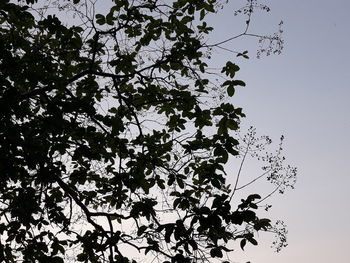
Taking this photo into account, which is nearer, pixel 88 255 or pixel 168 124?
pixel 88 255

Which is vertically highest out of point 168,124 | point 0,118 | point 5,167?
point 168,124

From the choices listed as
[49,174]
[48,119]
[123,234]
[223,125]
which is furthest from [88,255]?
[223,125]

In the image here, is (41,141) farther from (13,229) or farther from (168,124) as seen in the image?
(168,124)

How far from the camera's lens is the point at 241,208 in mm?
4219

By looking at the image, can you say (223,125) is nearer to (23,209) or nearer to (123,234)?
(123,234)

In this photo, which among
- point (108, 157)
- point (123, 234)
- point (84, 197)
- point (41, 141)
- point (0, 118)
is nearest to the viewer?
point (0, 118)

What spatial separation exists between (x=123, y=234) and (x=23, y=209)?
1.38 meters

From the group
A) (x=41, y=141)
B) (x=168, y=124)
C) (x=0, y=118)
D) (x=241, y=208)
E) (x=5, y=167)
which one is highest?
(x=168, y=124)

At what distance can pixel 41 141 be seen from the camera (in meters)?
5.69

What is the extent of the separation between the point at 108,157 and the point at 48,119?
137cm

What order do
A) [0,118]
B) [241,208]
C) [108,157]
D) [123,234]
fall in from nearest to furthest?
1. [241,208]
2. [0,118]
3. [123,234]
4. [108,157]

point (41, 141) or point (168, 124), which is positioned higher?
point (168, 124)

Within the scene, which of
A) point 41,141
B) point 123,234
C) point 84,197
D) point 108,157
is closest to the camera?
point 123,234

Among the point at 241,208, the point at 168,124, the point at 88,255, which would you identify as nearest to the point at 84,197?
the point at 88,255
